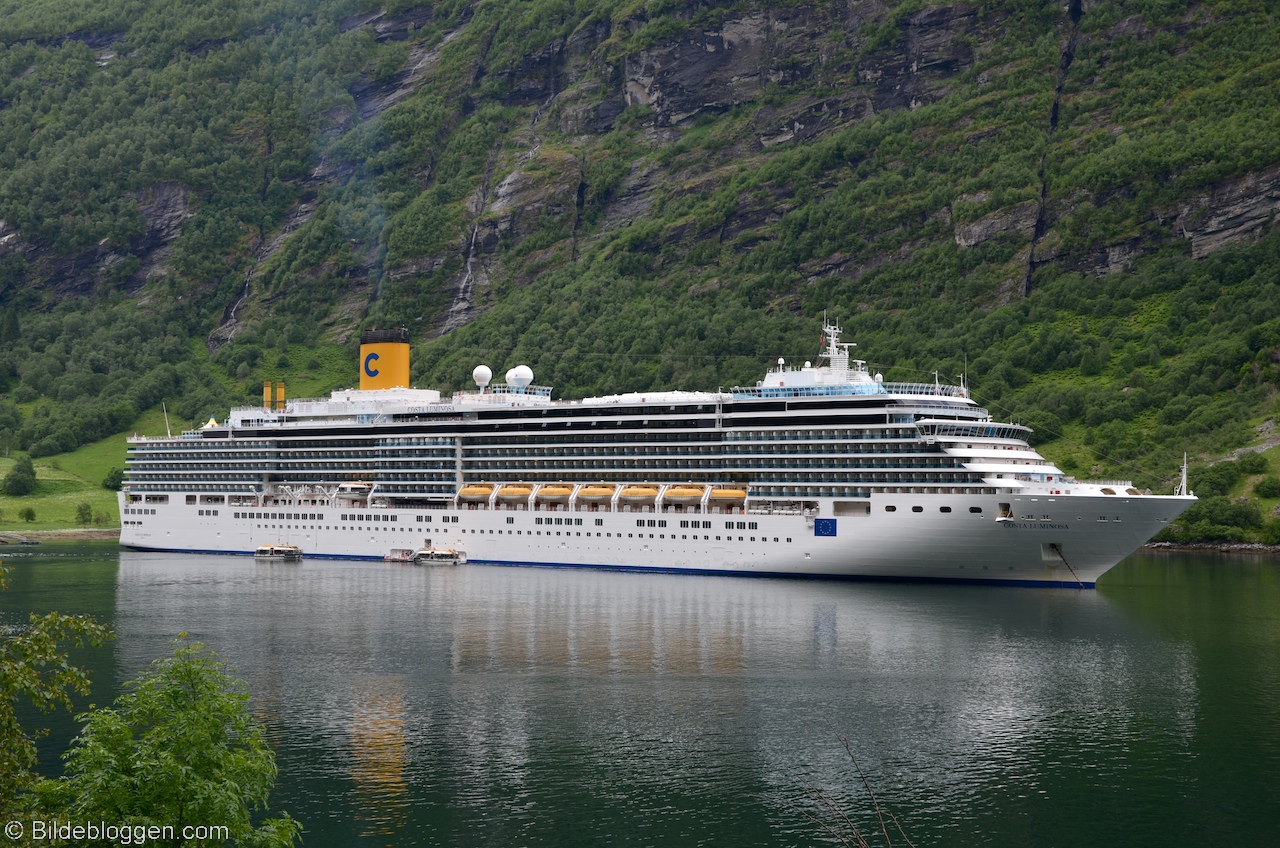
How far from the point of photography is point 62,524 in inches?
6649

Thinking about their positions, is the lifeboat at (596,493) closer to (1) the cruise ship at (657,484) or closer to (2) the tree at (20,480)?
(1) the cruise ship at (657,484)

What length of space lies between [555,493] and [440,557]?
11798 millimetres

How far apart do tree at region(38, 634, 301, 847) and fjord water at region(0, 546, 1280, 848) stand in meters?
10.3

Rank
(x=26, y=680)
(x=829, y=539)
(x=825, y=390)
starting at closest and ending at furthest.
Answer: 1. (x=26, y=680)
2. (x=829, y=539)
3. (x=825, y=390)

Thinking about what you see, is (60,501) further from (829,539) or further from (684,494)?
(829,539)

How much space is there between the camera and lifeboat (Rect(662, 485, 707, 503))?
101 meters

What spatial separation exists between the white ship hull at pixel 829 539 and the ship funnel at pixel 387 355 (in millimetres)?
18266

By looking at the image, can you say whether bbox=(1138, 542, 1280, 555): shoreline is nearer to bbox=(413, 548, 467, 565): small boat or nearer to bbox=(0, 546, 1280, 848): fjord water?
bbox=(0, 546, 1280, 848): fjord water

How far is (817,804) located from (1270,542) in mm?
105990

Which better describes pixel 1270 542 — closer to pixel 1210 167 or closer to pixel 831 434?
pixel 831 434

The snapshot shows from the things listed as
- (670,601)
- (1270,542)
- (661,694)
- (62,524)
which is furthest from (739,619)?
(62,524)

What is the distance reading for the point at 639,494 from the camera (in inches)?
4067

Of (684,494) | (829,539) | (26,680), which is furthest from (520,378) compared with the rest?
(26,680)

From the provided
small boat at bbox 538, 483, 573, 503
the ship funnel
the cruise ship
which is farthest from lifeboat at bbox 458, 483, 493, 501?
the ship funnel
